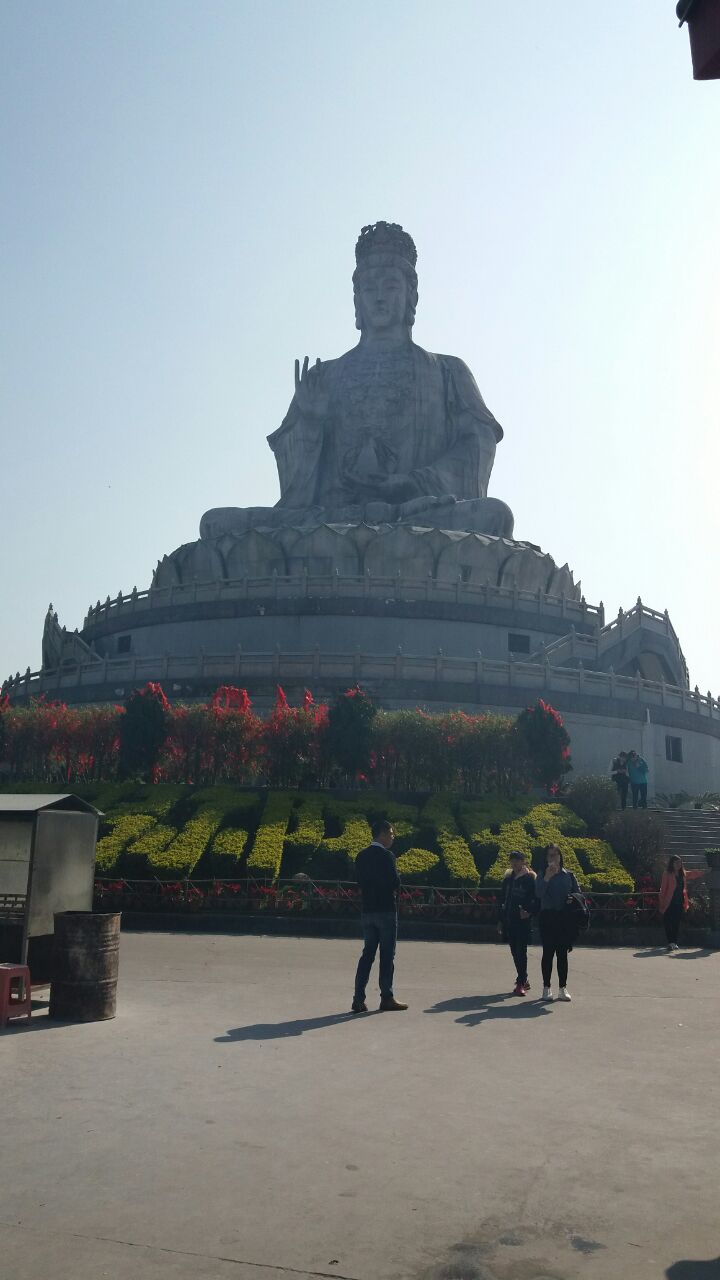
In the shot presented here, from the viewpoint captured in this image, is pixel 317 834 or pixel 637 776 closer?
pixel 317 834

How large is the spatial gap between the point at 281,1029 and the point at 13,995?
7.85 feet

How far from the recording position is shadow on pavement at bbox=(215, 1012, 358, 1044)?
27.1ft

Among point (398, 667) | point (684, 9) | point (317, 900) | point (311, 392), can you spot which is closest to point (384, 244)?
point (311, 392)

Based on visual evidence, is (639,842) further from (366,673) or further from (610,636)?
(610,636)

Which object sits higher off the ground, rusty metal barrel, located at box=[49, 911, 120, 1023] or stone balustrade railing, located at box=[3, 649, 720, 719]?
stone balustrade railing, located at box=[3, 649, 720, 719]

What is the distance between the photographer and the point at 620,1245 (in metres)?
4.45

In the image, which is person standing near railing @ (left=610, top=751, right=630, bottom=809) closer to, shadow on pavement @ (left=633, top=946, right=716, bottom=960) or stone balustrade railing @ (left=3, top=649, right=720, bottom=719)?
stone balustrade railing @ (left=3, top=649, right=720, bottom=719)

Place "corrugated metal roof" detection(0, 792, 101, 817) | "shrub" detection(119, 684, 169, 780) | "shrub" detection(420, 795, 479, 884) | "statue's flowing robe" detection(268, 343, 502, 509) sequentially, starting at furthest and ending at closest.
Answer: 1. "statue's flowing robe" detection(268, 343, 502, 509)
2. "shrub" detection(119, 684, 169, 780)
3. "shrub" detection(420, 795, 479, 884)
4. "corrugated metal roof" detection(0, 792, 101, 817)

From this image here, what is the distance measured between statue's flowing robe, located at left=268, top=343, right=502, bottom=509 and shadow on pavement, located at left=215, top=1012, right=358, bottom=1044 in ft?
114

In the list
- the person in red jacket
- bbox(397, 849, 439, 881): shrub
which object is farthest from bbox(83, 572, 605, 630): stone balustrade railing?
the person in red jacket

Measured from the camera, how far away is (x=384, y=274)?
45688 mm

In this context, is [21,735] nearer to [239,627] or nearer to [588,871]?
[239,627]

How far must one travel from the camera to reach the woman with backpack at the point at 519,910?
1103 cm

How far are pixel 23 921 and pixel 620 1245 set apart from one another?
22.5ft
